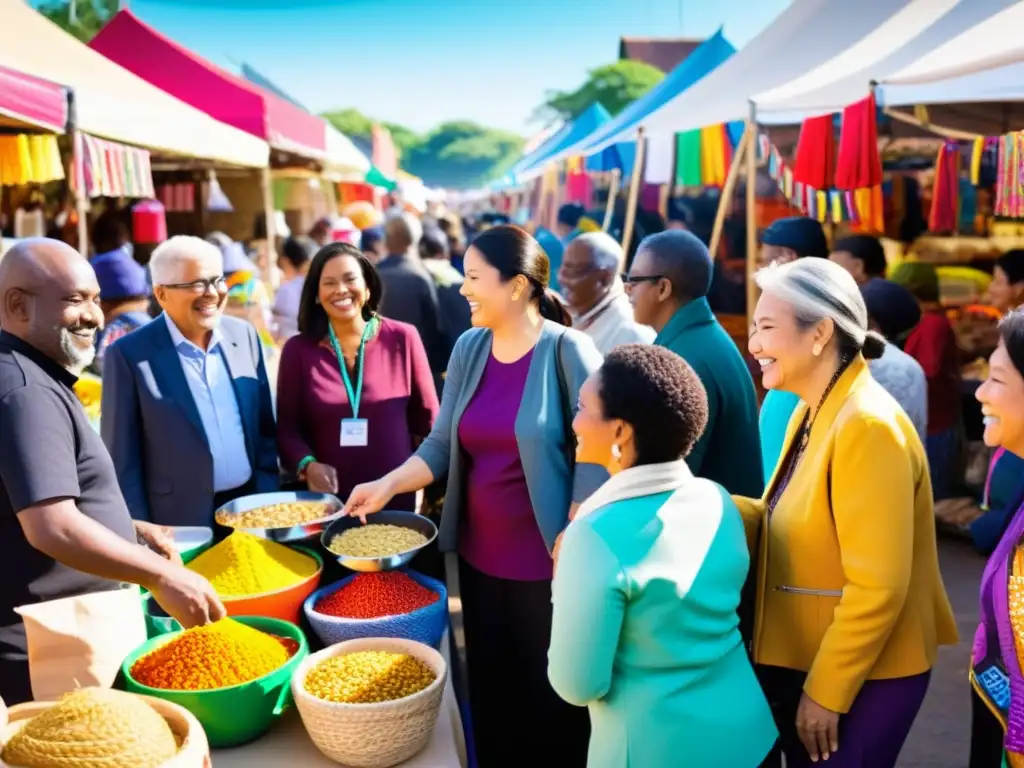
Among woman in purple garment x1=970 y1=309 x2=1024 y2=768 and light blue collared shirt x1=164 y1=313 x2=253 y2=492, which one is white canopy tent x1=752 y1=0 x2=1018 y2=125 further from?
light blue collared shirt x1=164 y1=313 x2=253 y2=492

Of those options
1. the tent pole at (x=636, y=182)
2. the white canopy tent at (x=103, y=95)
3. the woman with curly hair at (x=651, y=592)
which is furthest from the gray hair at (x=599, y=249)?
the tent pole at (x=636, y=182)

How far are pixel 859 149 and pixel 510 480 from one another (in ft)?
12.0

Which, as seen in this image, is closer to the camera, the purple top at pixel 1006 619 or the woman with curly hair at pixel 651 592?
the woman with curly hair at pixel 651 592

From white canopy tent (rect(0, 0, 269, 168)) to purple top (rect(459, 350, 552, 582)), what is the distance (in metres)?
2.95

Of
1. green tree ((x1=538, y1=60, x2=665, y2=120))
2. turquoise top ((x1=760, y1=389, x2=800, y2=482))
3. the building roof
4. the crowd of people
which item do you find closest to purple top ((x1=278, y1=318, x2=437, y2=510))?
the crowd of people

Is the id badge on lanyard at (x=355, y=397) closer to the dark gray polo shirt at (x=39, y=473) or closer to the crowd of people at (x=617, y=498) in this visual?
the crowd of people at (x=617, y=498)

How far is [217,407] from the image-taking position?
9.64ft

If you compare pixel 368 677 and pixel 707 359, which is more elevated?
pixel 707 359

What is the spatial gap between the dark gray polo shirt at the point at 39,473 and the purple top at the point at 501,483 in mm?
1068

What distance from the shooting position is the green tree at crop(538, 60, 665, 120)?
56.5 m

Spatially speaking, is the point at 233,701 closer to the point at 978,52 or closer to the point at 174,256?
the point at 174,256

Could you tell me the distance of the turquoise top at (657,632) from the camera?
1545mm

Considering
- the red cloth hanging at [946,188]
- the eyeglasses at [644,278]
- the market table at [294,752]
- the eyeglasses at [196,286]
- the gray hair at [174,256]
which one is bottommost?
the market table at [294,752]

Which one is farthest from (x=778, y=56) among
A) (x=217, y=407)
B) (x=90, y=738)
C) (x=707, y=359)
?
(x=90, y=738)
